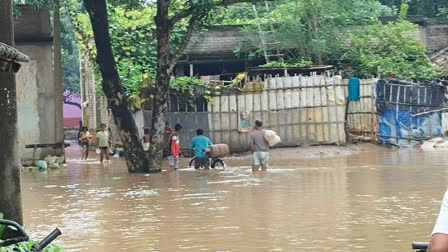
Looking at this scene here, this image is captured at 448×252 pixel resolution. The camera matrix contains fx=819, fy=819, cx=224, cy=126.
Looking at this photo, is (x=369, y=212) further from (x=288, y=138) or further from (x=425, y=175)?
(x=288, y=138)

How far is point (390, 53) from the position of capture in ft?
89.1

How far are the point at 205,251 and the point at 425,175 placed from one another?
9262mm

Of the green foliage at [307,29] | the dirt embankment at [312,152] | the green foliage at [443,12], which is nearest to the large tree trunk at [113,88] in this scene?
the dirt embankment at [312,152]

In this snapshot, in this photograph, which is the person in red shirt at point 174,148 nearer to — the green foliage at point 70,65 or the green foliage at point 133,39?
the green foliage at point 133,39

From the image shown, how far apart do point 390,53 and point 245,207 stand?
15.3 metres

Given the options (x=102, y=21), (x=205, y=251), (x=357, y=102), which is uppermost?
(x=102, y=21)

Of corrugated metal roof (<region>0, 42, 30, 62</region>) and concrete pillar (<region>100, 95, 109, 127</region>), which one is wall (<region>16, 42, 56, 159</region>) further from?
corrugated metal roof (<region>0, 42, 30, 62</region>)

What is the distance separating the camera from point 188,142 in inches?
995

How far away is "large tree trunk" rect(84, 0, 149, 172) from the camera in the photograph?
1956cm

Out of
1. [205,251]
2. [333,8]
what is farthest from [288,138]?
[205,251]

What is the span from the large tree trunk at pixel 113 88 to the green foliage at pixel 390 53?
9475 mm

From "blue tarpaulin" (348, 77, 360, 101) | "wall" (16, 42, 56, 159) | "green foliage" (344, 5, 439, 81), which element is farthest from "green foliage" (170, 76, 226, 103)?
"green foliage" (344, 5, 439, 81)

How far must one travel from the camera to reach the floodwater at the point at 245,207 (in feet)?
33.3

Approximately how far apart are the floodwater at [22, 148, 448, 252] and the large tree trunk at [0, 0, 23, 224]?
229cm
